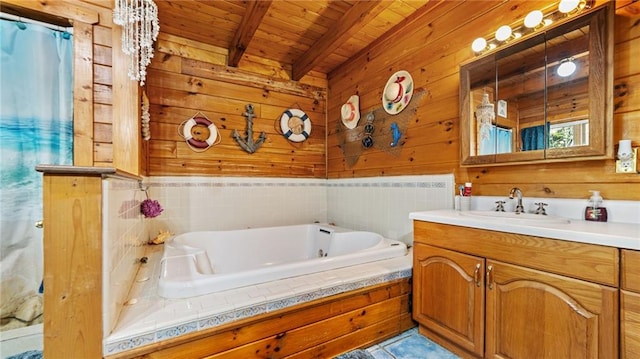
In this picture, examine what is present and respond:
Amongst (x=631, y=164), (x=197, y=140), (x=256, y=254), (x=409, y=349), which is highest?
(x=197, y=140)

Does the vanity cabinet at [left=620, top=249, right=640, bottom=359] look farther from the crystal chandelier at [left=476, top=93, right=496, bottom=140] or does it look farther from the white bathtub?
the white bathtub

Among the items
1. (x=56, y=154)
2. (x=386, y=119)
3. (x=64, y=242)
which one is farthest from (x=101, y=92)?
(x=386, y=119)

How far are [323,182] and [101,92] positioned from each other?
2163 mm

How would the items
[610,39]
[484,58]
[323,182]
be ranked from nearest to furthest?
[610,39] < [484,58] < [323,182]

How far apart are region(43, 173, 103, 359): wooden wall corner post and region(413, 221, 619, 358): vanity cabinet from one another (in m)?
1.53

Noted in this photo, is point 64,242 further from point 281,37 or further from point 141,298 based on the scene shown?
point 281,37

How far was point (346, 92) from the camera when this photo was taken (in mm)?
2906

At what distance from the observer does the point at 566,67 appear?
133cm

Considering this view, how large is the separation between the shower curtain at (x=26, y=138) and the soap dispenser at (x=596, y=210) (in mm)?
2885

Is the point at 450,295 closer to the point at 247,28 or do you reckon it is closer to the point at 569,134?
the point at 569,134

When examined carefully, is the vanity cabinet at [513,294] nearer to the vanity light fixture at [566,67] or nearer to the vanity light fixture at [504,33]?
the vanity light fixture at [566,67]

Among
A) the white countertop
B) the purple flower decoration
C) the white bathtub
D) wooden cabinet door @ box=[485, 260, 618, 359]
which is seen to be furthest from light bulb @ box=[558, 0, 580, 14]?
the purple flower decoration

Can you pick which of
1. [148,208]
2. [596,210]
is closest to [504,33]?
[596,210]

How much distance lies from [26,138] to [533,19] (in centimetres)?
296
